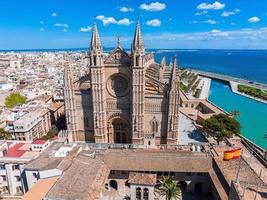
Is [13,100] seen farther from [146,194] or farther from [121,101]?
[146,194]

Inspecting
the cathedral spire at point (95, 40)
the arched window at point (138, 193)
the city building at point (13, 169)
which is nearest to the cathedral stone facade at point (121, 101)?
the cathedral spire at point (95, 40)

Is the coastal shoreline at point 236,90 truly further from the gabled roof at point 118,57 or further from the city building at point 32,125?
the city building at point 32,125

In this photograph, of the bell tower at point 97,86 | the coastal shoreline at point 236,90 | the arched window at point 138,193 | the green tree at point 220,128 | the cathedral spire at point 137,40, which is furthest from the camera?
the coastal shoreline at point 236,90

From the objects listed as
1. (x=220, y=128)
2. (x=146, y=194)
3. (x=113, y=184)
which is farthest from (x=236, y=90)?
(x=146, y=194)

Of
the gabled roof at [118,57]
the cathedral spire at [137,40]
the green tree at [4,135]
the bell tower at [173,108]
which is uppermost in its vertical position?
the cathedral spire at [137,40]

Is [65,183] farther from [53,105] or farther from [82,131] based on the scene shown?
[53,105]

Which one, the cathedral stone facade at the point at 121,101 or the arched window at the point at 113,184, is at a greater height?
the cathedral stone facade at the point at 121,101
